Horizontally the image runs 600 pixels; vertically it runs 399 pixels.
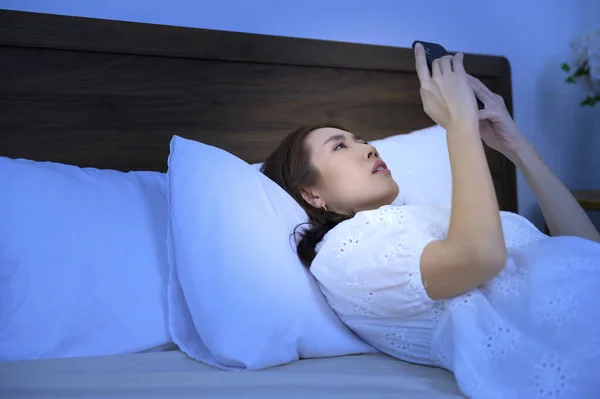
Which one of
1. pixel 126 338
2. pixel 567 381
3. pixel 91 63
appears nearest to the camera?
pixel 567 381

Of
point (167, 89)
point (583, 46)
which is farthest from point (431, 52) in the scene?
point (583, 46)

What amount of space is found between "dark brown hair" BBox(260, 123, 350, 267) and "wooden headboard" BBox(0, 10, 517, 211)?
27 cm

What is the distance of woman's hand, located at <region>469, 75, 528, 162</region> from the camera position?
1.31m

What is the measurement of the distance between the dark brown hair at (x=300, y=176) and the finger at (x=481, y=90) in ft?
1.01

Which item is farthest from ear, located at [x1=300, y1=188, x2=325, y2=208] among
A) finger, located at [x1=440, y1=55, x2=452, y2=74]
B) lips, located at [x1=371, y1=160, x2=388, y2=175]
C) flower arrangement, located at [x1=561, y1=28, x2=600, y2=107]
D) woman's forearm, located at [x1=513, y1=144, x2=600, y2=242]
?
flower arrangement, located at [x1=561, y1=28, x2=600, y2=107]

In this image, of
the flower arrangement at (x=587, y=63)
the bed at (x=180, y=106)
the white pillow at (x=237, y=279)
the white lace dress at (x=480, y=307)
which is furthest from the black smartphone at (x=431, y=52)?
the flower arrangement at (x=587, y=63)

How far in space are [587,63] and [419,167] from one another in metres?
0.81

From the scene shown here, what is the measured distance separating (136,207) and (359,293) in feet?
1.65

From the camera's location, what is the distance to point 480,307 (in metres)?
0.93

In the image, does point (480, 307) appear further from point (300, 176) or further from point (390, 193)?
point (300, 176)

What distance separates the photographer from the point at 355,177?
118 centimetres

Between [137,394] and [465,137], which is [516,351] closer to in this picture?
[465,137]

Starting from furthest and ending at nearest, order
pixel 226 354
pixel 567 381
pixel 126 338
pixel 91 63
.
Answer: pixel 91 63 < pixel 126 338 < pixel 226 354 < pixel 567 381

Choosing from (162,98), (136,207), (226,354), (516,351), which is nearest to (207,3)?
(162,98)
